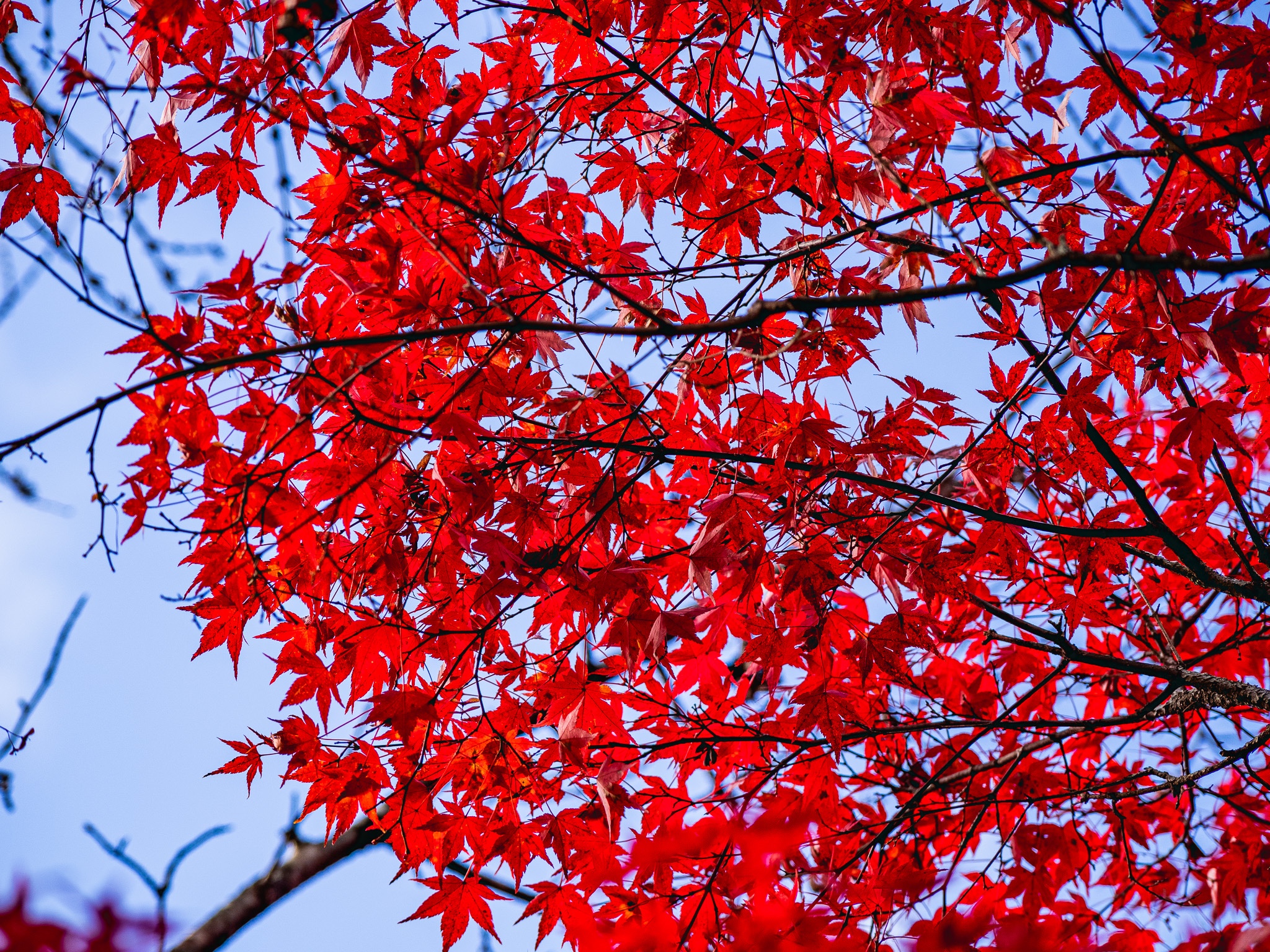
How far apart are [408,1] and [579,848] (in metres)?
3.24

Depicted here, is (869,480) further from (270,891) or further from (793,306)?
(270,891)

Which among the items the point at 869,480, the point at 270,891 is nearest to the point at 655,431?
the point at 869,480

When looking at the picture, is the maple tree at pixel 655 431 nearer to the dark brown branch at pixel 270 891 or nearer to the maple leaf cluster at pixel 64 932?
the maple leaf cluster at pixel 64 932

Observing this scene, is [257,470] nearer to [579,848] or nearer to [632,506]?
[632,506]

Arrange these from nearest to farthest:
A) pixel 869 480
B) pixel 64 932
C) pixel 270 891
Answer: pixel 64 932 → pixel 869 480 → pixel 270 891

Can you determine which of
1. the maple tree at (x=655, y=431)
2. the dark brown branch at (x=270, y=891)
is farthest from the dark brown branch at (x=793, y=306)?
the dark brown branch at (x=270, y=891)

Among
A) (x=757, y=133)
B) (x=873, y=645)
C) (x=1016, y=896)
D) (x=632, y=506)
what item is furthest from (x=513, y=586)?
(x=1016, y=896)

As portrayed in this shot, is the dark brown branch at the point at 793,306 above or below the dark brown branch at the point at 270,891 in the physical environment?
below

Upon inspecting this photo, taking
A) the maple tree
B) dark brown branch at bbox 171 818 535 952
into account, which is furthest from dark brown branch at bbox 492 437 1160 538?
dark brown branch at bbox 171 818 535 952

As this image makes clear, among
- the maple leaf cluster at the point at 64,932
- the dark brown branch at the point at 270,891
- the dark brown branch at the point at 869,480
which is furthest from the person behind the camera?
the dark brown branch at the point at 270,891

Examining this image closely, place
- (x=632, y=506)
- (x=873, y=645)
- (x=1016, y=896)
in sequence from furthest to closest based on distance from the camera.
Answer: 1. (x=1016, y=896)
2. (x=632, y=506)
3. (x=873, y=645)

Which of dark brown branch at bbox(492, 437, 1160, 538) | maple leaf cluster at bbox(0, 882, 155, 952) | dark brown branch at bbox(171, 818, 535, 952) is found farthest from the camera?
dark brown branch at bbox(171, 818, 535, 952)

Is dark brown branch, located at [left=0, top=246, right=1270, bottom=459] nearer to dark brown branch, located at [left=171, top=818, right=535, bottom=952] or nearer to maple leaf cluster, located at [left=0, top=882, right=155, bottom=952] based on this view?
maple leaf cluster, located at [left=0, top=882, right=155, bottom=952]

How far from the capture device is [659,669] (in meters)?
3.30
